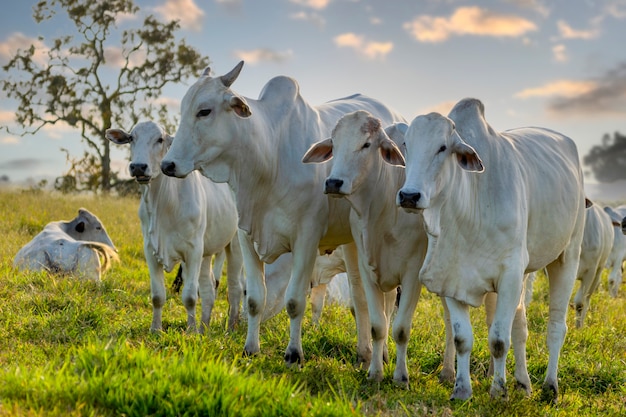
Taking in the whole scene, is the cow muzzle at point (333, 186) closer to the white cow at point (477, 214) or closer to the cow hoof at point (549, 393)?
the white cow at point (477, 214)

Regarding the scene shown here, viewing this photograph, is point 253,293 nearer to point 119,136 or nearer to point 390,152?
point 390,152

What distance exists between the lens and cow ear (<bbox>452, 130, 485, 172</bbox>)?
5.16 meters

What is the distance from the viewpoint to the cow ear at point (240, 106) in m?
5.92

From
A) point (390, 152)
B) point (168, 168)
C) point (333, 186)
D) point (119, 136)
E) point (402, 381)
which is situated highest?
point (119, 136)

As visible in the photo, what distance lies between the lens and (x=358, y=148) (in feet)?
18.4

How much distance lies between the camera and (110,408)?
13.6ft

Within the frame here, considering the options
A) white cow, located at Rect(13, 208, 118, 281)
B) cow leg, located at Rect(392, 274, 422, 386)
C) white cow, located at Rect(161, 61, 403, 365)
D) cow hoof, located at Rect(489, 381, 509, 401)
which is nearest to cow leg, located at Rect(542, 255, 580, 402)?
cow hoof, located at Rect(489, 381, 509, 401)

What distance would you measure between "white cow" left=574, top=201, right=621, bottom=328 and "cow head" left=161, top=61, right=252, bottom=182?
6.27 meters

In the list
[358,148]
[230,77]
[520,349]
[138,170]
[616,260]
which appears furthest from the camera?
[616,260]

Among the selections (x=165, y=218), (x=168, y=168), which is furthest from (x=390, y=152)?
(x=165, y=218)

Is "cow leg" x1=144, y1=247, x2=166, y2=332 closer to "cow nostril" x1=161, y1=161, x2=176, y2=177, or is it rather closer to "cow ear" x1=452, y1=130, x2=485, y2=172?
"cow nostril" x1=161, y1=161, x2=176, y2=177

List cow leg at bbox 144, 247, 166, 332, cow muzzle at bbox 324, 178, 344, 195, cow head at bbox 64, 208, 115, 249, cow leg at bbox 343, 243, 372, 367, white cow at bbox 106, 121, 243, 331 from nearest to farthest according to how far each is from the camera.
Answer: cow muzzle at bbox 324, 178, 344, 195 < cow leg at bbox 343, 243, 372, 367 < white cow at bbox 106, 121, 243, 331 < cow leg at bbox 144, 247, 166, 332 < cow head at bbox 64, 208, 115, 249

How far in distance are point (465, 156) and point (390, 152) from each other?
615mm

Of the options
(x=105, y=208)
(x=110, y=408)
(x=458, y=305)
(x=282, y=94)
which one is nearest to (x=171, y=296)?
(x=282, y=94)
